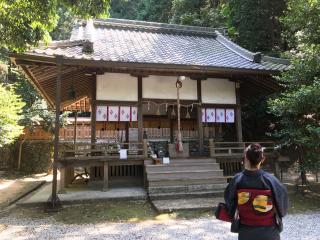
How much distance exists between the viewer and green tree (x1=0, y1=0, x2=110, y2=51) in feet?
19.8

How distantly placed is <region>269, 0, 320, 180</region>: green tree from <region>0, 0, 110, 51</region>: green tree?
20.7 ft

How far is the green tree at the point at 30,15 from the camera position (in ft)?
19.8

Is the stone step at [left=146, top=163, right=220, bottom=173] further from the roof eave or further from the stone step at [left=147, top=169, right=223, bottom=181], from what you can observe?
the roof eave

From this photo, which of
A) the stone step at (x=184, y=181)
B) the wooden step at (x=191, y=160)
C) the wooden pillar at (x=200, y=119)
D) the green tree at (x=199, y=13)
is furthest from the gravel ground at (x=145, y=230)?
the green tree at (x=199, y=13)

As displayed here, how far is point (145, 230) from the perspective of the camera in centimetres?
668

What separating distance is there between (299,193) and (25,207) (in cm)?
895

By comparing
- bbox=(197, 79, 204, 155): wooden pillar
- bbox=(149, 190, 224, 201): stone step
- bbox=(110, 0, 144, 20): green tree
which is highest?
bbox=(110, 0, 144, 20): green tree

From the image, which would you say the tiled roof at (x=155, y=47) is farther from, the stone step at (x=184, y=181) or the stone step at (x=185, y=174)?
the stone step at (x=184, y=181)

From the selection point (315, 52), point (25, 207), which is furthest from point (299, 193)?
point (25, 207)

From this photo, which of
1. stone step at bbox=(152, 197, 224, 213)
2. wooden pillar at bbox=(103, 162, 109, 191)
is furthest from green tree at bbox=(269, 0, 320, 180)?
wooden pillar at bbox=(103, 162, 109, 191)

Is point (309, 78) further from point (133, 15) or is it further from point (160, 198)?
point (133, 15)

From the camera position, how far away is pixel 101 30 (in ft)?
50.0

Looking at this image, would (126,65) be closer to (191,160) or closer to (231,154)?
(191,160)

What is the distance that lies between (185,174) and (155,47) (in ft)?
21.3
